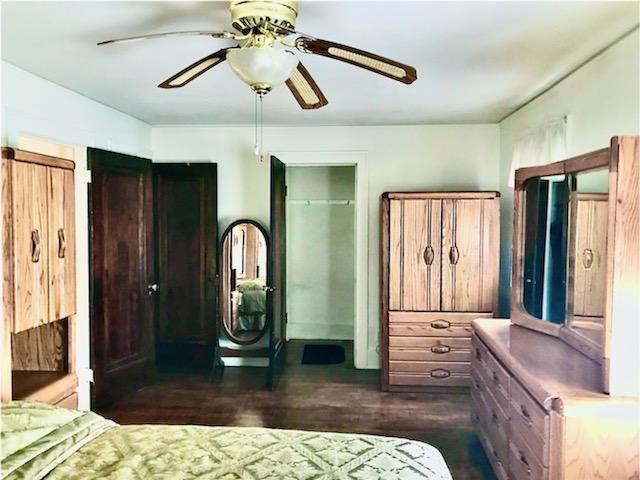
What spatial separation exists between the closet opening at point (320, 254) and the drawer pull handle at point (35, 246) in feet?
12.8

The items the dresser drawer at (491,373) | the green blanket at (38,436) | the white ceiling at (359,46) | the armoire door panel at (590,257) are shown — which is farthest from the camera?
the dresser drawer at (491,373)

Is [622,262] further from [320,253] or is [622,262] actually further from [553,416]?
[320,253]

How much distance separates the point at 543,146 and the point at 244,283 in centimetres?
295

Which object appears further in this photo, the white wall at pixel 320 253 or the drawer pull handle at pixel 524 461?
the white wall at pixel 320 253

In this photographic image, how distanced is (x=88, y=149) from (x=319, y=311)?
3.41m

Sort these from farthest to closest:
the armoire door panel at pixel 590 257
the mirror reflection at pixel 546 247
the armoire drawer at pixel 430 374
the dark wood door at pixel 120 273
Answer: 1. the armoire drawer at pixel 430 374
2. the dark wood door at pixel 120 273
3. the mirror reflection at pixel 546 247
4. the armoire door panel at pixel 590 257

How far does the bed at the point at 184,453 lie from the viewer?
1.78 meters

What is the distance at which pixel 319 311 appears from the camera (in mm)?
6375

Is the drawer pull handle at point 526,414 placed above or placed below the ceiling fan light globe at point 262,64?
below

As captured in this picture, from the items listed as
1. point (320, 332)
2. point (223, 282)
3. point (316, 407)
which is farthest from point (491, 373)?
point (320, 332)

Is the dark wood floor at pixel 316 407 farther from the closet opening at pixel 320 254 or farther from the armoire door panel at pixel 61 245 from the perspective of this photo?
the armoire door panel at pixel 61 245

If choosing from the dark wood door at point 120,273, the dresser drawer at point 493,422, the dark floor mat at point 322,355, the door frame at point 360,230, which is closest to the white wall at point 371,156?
the door frame at point 360,230

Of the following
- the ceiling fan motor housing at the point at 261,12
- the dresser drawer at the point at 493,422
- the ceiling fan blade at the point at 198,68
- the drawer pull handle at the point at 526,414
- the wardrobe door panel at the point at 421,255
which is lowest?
the dresser drawer at the point at 493,422

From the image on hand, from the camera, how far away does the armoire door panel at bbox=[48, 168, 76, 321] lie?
104 inches
